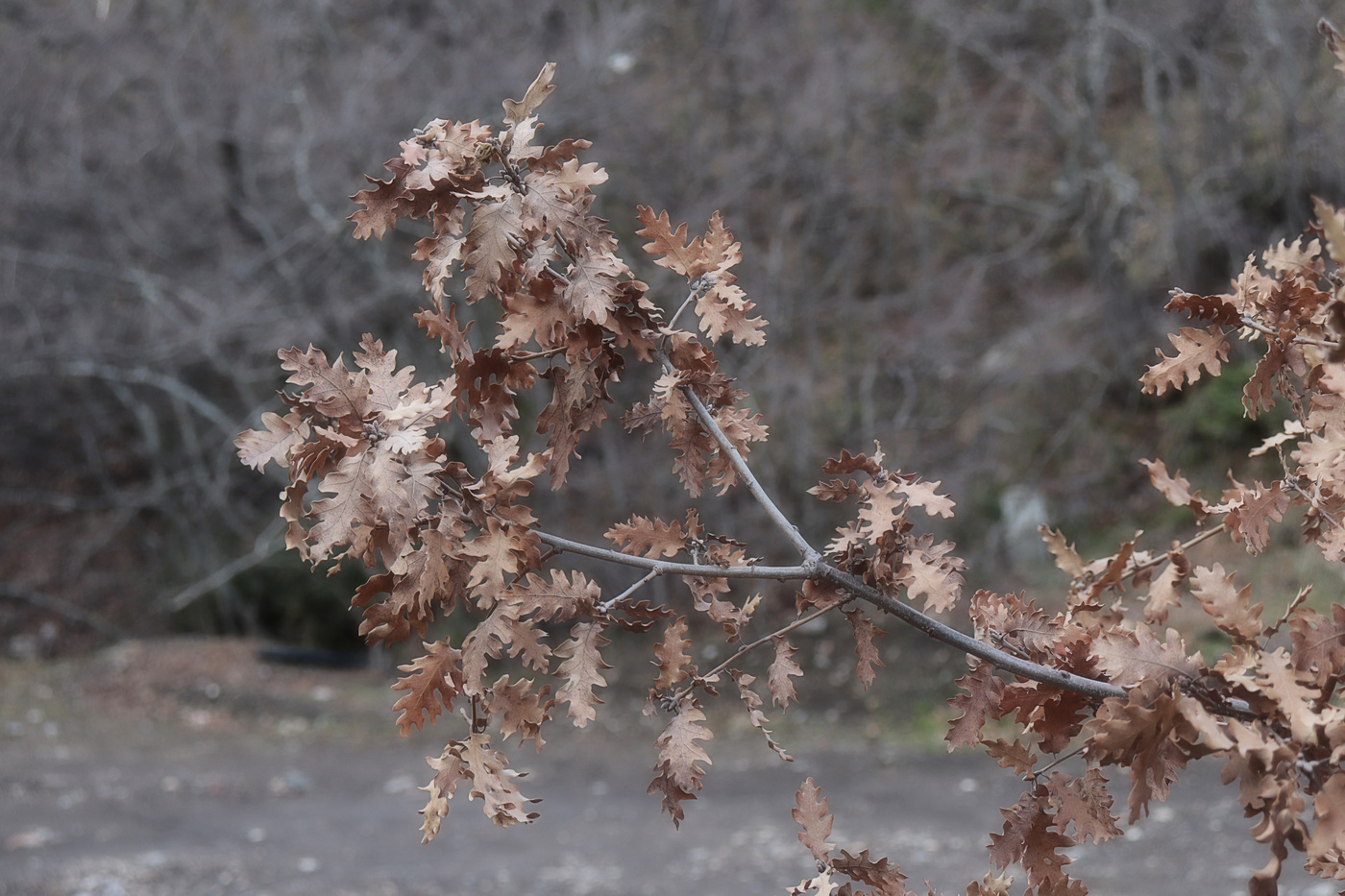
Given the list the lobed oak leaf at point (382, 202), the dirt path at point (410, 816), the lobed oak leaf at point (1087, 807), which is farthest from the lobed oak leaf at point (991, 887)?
the dirt path at point (410, 816)

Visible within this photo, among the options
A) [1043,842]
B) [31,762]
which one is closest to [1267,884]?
[1043,842]

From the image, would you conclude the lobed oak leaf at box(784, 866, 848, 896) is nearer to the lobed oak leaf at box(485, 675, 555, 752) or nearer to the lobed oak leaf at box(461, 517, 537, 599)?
the lobed oak leaf at box(485, 675, 555, 752)

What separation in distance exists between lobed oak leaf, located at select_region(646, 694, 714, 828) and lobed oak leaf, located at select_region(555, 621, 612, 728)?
11 cm

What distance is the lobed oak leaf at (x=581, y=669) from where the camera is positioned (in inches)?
47.9

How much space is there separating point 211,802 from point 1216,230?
9.30 meters

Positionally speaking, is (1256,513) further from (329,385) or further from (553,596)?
(329,385)

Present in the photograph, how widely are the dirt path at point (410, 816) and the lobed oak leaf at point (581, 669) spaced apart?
13.7 ft

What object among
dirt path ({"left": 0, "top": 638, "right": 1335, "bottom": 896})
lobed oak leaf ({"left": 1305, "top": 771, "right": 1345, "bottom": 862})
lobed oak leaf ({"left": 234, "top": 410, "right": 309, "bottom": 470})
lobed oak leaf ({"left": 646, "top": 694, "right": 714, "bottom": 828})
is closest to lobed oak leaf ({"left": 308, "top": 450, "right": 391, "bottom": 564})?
lobed oak leaf ({"left": 234, "top": 410, "right": 309, "bottom": 470})

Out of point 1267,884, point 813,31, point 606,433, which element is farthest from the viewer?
point 813,31

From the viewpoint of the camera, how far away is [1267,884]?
0.95 meters

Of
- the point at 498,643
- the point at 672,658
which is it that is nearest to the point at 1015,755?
the point at 672,658

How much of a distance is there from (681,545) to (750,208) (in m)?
8.88

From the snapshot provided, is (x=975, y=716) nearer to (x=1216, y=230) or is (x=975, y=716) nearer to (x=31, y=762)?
(x=31, y=762)

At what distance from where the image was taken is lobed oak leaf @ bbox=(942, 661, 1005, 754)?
50.4 inches
